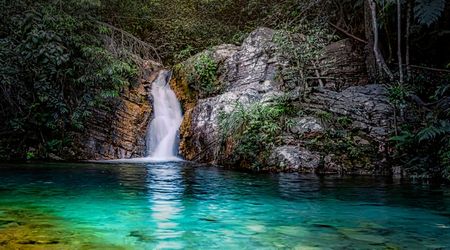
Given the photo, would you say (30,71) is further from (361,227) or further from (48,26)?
(361,227)

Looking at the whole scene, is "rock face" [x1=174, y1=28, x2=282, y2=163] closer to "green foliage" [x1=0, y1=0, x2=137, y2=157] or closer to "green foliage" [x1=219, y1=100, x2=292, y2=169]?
"green foliage" [x1=219, y1=100, x2=292, y2=169]

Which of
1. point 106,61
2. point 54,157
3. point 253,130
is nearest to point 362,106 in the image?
point 253,130

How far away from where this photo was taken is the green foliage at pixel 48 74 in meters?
11.9

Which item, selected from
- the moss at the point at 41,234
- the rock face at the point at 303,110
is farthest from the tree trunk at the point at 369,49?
the moss at the point at 41,234

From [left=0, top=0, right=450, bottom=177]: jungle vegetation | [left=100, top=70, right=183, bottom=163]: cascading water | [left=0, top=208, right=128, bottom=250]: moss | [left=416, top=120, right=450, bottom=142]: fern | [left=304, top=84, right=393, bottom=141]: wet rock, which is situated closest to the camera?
[left=0, top=208, right=128, bottom=250]: moss

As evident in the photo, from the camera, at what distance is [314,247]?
3.28 metres

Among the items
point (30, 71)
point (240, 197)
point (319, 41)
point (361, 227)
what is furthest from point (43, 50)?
point (361, 227)

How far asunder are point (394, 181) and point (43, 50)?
9534 millimetres

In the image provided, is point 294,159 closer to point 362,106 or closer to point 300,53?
point 362,106

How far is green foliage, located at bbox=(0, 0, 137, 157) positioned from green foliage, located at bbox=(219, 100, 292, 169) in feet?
13.5

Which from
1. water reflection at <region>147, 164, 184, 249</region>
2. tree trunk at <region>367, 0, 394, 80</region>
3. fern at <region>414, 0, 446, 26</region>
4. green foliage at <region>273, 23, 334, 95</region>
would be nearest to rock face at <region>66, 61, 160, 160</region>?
water reflection at <region>147, 164, 184, 249</region>

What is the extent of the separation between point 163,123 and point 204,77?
1.90 m

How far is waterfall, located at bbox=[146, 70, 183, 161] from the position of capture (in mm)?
12484

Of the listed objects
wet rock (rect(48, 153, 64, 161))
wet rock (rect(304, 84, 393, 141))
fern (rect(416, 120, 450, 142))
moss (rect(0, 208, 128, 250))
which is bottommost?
moss (rect(0, 208, 128, 250))
